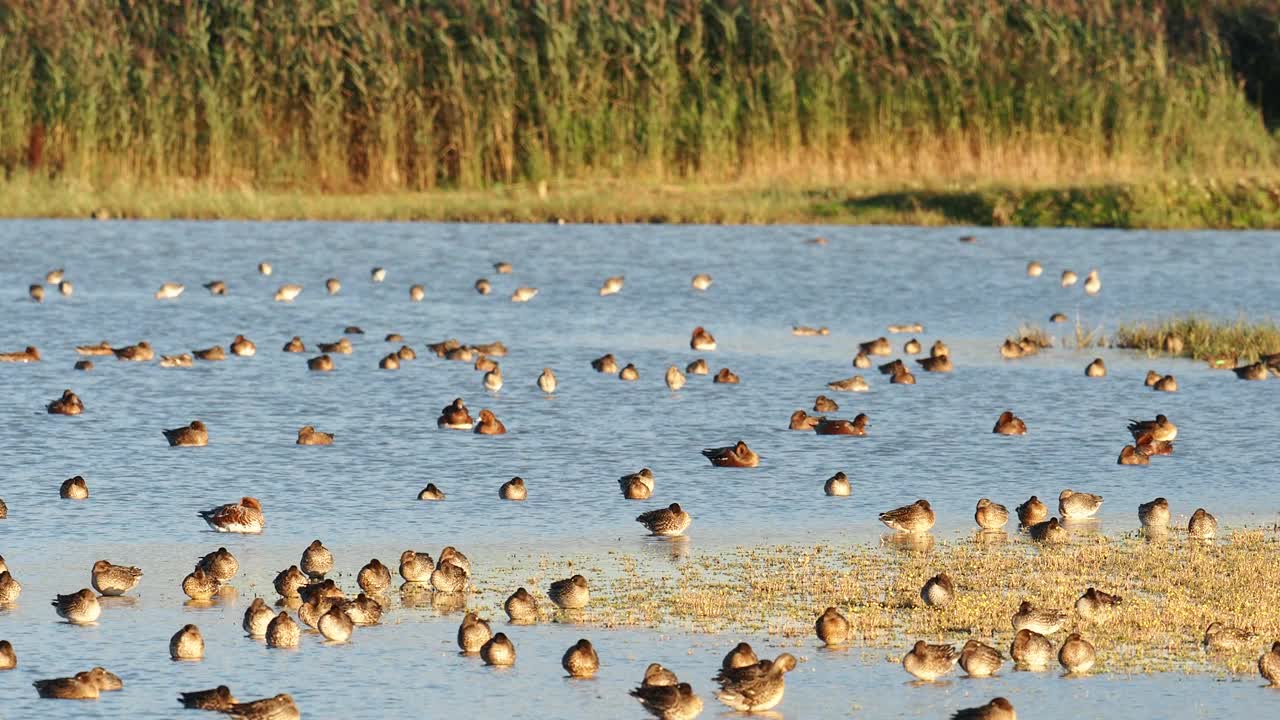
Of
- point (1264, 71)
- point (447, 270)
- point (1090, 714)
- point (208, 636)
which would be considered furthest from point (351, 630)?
point (1264, 71)

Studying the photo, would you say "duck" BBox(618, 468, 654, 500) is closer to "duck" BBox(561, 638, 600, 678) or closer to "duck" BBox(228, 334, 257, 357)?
"duck" BBox(561, 638, 600, 678)

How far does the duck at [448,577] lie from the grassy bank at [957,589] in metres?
0.14

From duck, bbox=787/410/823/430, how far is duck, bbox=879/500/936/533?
479 cm

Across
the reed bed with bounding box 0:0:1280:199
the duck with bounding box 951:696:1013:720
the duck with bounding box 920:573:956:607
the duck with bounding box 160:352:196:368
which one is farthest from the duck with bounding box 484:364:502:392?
the reed bed with bounding box 0:0:1280:199

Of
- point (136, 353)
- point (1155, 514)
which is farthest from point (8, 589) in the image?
point (136, 353)

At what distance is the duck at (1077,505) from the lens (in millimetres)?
14719

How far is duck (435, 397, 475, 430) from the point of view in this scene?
62.4ft

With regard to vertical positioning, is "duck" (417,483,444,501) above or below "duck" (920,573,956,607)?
above

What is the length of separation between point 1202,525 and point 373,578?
5.29 meters

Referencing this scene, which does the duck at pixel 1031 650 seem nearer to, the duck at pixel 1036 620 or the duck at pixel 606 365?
the duck at pixel 1036 620

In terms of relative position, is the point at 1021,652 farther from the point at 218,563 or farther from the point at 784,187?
the point at 784,187

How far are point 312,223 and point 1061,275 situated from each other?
1245 centimetres

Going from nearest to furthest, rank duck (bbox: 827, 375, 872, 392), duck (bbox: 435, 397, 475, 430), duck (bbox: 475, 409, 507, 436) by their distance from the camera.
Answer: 1. duck (bbox: 475, 409, 507, 436)
2. duck (bbox: 435, 397, 475, 430)
3. duck (bbox: 827, 375, 872, 392)

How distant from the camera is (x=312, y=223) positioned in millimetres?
36562
